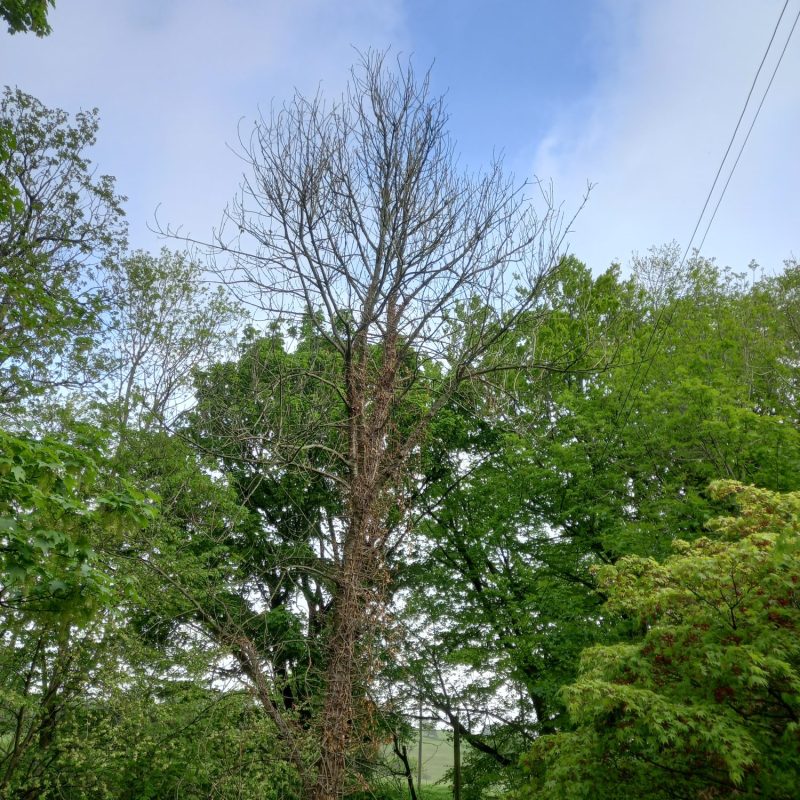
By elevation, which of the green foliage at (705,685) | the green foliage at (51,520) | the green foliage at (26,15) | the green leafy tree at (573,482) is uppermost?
the green foliage at (26,15)

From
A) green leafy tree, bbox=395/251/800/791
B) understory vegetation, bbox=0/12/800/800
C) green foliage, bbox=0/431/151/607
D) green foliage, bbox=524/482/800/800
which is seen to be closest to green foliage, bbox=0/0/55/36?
understory vegetation, bbox=0/12/800/800

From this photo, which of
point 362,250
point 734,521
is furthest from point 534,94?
point 734,521

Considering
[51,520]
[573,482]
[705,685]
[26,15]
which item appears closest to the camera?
[51,520]

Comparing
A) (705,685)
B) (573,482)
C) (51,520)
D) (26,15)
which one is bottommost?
(705,685)

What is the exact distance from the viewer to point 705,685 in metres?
5.69

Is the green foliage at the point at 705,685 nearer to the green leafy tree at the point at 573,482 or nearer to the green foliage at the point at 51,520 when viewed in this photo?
the green leafy tree at the point at 573,482

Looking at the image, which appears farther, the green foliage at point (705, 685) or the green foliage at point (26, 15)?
the green foliage at point (26, 15)

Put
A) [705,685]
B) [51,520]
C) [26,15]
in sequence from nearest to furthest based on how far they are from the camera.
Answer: [51,520]
[705,685]
[26,15]

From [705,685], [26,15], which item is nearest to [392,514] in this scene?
[705,685]

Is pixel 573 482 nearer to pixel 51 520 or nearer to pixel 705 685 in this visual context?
pixel 705 685

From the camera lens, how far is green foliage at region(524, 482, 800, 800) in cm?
514

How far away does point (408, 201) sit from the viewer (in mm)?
6117

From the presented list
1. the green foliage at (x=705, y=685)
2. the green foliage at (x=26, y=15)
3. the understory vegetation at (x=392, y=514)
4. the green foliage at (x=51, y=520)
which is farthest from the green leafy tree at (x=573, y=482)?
the green foliage at (x=26, y=15)

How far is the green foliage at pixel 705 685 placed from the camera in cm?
514
